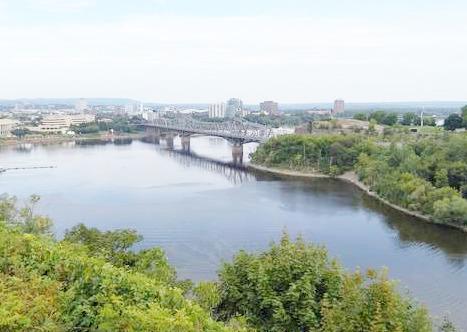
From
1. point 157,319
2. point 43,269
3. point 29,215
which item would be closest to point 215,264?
point 29,215

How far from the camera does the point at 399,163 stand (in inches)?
613

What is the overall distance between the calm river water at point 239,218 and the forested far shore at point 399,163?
1.65ft

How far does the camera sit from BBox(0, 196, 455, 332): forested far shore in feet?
9.31

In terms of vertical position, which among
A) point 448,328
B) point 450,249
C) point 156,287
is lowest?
point 450,249

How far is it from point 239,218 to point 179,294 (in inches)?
341

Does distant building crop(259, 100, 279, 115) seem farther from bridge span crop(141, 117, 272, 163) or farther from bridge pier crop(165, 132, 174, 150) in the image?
bridge pier crop(165, 132, 174, 150)

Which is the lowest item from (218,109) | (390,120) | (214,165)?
(214,165)

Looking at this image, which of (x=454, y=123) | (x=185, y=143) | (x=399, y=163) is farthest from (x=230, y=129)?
(x=399, y=163)

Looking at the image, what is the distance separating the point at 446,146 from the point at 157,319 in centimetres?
1423

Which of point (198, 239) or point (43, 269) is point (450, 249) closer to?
point (198, 239)

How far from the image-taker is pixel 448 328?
4.09 meters

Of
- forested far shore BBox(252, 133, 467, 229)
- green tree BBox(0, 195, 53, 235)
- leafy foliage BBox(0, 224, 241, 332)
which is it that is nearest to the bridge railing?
forested far shore BBox(252, 133, 467, 229)

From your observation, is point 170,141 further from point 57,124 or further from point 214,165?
point 57,124

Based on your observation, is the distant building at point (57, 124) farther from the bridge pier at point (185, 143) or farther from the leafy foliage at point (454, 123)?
the leafy foliage at point (454, 123)
